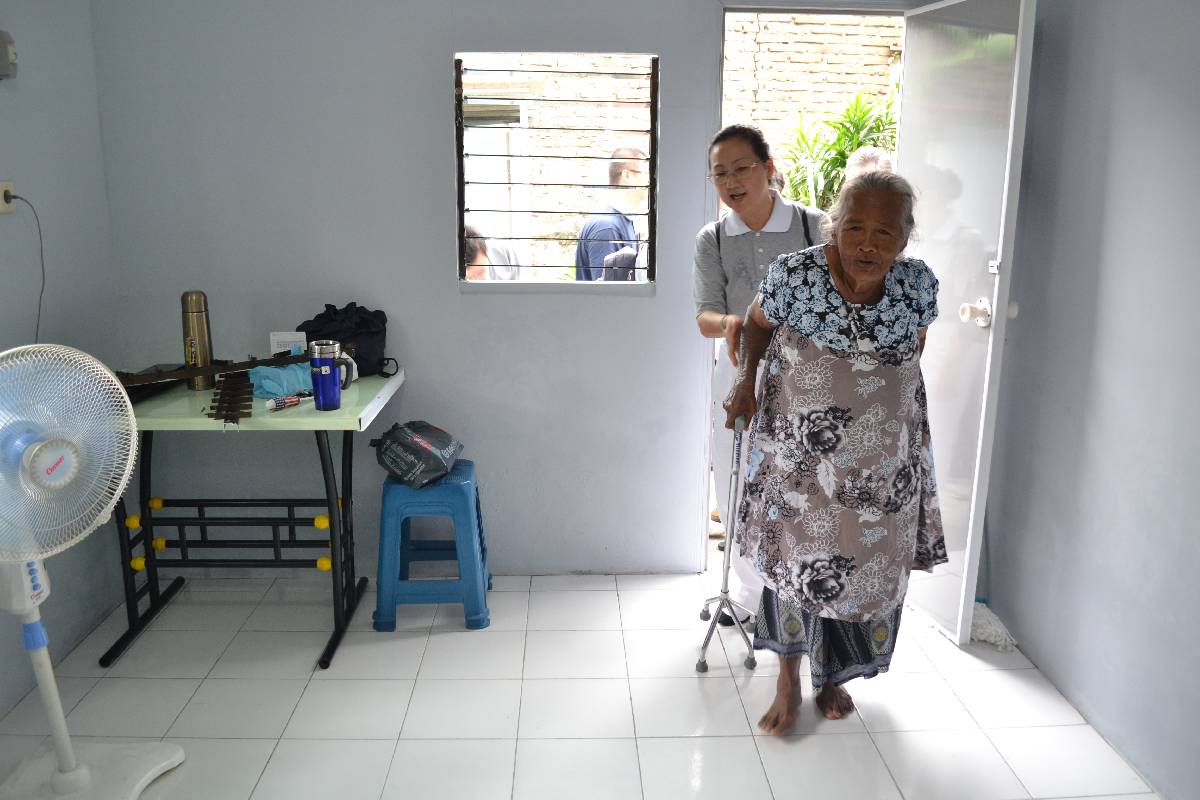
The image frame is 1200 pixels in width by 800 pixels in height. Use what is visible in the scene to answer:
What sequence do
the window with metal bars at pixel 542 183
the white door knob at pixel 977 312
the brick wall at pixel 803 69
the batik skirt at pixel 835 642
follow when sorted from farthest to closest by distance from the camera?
the brick wall at pixel 803 69
the window with metal bars at pixel 542 183
the white door knob at pixel 977 312
the batik skirt at pixel 835 642

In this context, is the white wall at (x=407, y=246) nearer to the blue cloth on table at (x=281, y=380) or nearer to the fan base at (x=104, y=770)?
the blue cloth on table at (x=281, y=380)

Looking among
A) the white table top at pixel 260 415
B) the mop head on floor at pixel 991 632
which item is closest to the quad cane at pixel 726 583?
the mop head on floor at pixel 991 632

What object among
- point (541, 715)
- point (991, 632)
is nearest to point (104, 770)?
point (541, 715)

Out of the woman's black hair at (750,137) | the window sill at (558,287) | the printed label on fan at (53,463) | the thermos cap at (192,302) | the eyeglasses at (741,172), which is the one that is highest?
the woman's black hair at (750,137)

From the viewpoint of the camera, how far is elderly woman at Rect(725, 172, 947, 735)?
2.11m

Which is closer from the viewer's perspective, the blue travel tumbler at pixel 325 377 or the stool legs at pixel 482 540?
the blue travel tumbler at pixel 325 377

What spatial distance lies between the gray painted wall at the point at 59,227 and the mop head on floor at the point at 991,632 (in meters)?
2.87

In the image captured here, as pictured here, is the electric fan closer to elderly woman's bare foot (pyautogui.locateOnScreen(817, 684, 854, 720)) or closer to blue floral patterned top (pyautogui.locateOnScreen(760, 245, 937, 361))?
blue floral patterned top (pyautogui.locateOnScreen(760, 245, 937, 361))

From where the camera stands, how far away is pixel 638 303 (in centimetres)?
324

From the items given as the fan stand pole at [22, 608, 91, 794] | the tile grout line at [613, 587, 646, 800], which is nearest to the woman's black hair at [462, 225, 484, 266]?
the tile grout line at [613, 587, 646, 800]

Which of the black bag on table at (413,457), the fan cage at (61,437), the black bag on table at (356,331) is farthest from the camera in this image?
the black bag on table at (356,331)

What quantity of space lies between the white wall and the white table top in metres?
0.48

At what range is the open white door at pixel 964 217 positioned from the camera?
8.40 feet

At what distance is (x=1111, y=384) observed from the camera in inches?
93.4
